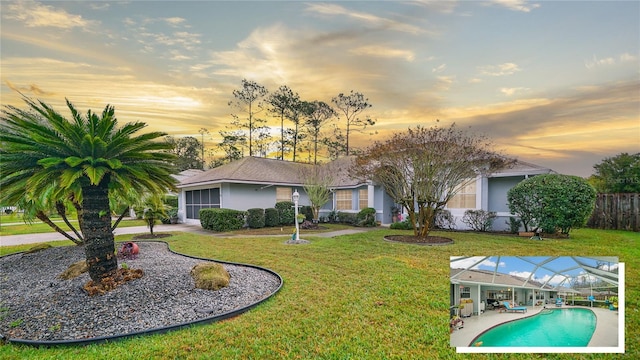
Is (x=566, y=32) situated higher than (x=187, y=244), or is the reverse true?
(x=566, y=32)

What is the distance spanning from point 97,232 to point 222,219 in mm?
9928

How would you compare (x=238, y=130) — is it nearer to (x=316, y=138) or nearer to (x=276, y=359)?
(x=316, y=138)

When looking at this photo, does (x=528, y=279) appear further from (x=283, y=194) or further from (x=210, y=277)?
(x=283, y=194)

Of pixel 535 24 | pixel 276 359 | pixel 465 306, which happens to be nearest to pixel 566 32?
pixel 535 24

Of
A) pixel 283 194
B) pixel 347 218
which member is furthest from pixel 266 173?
pixel 347 218

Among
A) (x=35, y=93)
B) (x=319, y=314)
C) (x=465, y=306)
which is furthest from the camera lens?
(x=35, y=93)

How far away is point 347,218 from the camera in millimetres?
17688

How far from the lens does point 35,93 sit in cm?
525

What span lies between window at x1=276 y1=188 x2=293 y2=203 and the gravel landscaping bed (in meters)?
12.3

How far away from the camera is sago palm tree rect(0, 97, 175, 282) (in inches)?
182

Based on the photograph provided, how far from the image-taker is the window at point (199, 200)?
1761cm

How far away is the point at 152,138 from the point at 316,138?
2511cm

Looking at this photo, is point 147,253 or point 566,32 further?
point 147,253

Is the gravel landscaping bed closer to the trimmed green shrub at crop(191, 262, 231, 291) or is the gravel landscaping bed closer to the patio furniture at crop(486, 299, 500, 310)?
the trimmed green shrub at crop(191, 262, 231, 291)
